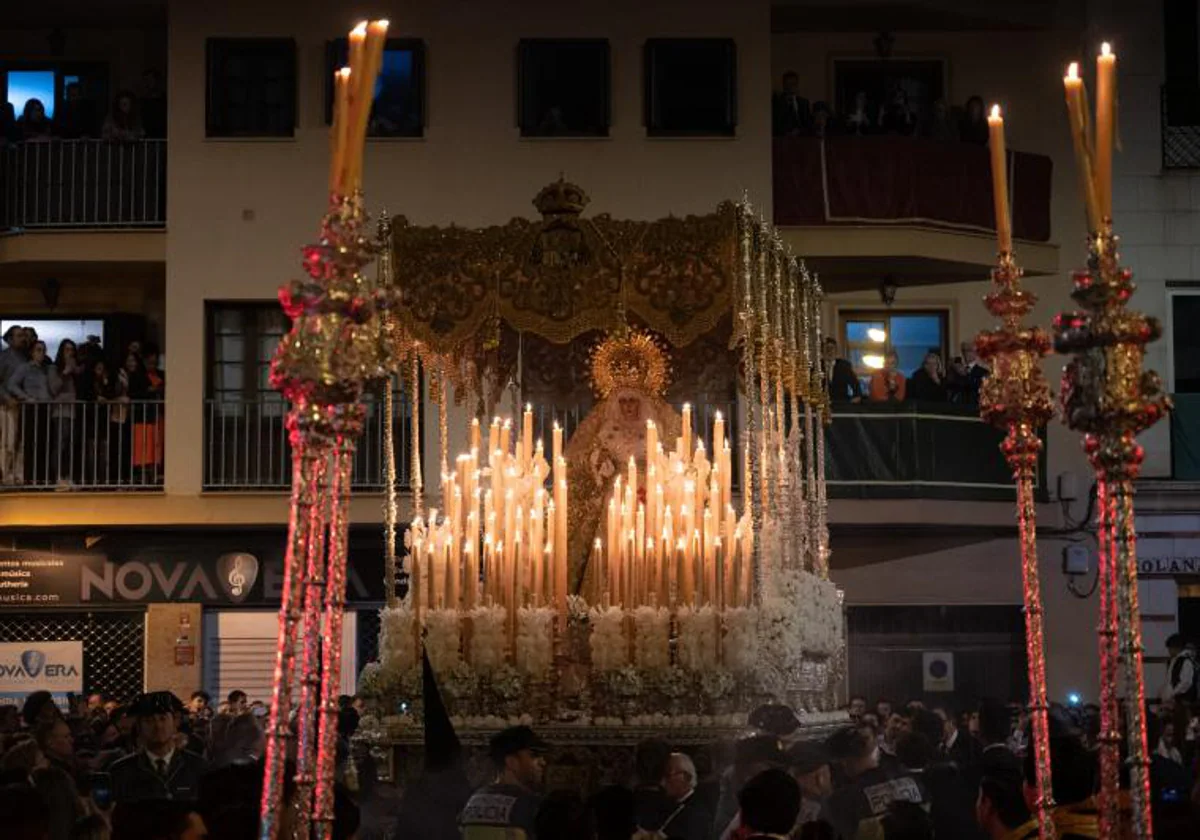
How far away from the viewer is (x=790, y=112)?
28297 mm

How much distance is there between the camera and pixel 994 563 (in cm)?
2916

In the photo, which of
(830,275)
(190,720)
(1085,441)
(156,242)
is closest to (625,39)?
(830,275)

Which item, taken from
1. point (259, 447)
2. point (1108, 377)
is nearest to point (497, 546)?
point (1108, 377)

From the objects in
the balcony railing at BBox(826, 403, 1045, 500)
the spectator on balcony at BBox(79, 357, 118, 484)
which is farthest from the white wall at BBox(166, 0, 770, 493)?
the balcony railing at BBox(826, 403, 1045, 500)

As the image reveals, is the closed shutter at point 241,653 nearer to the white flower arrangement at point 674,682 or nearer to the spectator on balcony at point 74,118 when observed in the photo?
the spectator on balcony at point 74,118

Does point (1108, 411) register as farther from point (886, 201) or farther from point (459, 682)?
point (886, 201)

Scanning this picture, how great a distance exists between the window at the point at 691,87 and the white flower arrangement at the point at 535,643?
1304 cm

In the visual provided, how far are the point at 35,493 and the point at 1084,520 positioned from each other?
12.5 meters

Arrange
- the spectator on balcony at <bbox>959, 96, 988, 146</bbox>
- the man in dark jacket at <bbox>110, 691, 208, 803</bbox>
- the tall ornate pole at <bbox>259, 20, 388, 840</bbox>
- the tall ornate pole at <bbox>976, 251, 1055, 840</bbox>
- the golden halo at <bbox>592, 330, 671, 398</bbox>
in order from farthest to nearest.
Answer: the spectator on balcony at <bbox>959, 96, 988, 146</bbox>
the golden halo at <bbox>592, 330, 671, 398</bbox>
the man in dark jacket at <bbox>110, 691, 208, 803</bbox>
the tall ornate pole at <bbox>976, 251, 1055, 840</bbox>
the tall ornate pole at <bbox>259, 20, 388, 840</bbox>

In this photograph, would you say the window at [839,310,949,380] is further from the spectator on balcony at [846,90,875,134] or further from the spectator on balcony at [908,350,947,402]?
the spectator on balcony at [846,90,875,134]

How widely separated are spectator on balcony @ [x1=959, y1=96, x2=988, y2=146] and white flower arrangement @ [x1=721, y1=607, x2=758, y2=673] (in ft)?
46.3

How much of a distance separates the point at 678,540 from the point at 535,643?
121 cm

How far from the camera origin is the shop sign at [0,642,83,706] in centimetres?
2762

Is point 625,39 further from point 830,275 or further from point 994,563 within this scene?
point 994,563
